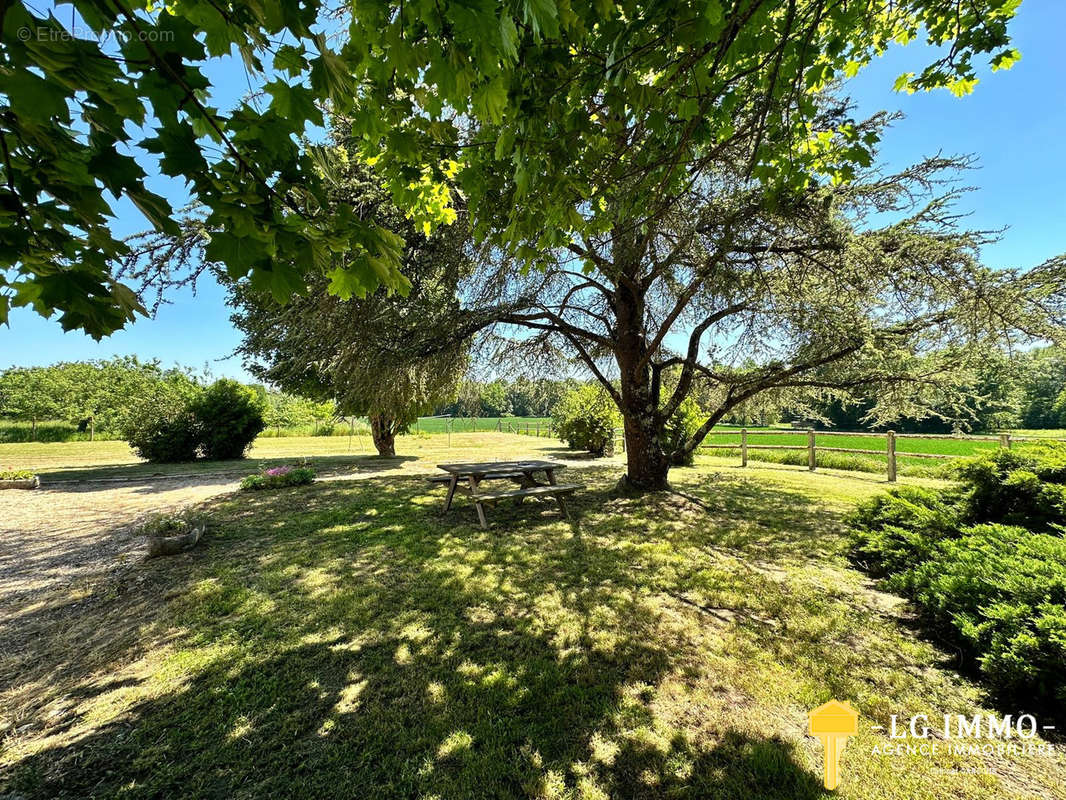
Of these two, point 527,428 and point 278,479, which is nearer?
point 278,479

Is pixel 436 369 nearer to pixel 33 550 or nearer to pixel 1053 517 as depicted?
pixel 33 550

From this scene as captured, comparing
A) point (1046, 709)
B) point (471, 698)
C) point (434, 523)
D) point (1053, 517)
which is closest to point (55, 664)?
point (471, 698)

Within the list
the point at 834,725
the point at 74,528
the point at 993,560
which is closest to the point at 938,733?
the point at 834,725

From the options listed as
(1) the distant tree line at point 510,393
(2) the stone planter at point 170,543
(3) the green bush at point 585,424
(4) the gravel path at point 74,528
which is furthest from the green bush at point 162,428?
(3) the green bush at point 585,424

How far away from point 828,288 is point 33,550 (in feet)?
40.8

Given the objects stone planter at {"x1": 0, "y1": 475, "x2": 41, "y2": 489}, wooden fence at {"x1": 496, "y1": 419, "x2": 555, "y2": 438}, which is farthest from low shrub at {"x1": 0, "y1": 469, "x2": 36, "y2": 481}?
wooden fence at {"x1": 496, "y1": 419, "x2": 555, "y2": 438}

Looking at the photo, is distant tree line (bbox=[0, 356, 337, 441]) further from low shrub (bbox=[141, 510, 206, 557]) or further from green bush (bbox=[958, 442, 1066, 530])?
green bush (bbox=[958, 442, 1066, 530])

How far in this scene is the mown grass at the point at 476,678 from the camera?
6.39ft

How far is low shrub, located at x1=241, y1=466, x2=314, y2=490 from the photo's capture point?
977 cm

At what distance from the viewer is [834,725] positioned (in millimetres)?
2162

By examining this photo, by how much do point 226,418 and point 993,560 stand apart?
20218 millimetres

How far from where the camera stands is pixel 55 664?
3018 millimetres

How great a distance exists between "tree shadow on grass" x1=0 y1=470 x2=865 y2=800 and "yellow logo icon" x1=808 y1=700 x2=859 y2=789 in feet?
0.61

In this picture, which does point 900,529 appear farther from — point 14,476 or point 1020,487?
point 14,476
